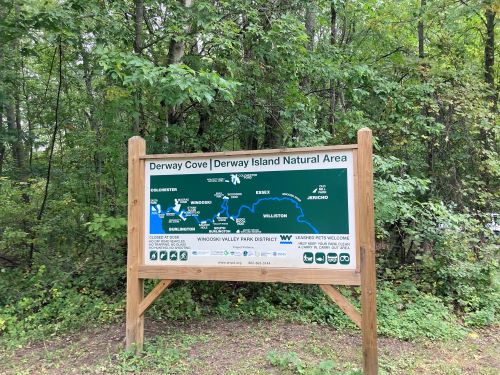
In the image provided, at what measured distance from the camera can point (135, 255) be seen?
4387 mm

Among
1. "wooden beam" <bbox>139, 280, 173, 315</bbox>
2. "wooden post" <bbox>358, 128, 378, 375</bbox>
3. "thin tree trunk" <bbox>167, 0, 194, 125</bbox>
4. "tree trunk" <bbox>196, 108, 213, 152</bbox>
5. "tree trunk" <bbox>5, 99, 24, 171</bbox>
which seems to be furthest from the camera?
"tree trunk" <bbox>5, 99, 24, 171</bbox>

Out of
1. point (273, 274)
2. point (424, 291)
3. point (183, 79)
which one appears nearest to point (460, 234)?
point (424, 291)

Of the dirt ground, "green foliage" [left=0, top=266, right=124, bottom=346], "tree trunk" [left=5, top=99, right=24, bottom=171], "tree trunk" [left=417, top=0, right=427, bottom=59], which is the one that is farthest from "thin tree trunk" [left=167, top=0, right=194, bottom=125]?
"tree trunk" [left=417, top=0, right=427, bottom=59]

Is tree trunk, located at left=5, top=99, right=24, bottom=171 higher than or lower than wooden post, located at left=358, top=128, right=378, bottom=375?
higher

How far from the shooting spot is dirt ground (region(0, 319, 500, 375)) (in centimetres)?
407

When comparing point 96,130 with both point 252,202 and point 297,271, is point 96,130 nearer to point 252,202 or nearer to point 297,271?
point 252,202

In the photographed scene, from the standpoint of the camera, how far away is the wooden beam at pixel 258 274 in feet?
12.3

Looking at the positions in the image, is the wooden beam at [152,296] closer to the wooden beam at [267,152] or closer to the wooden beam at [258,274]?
the wooden beam at [258,274]

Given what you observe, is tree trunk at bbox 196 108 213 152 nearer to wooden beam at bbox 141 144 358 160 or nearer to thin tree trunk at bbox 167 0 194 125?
thin tree trunk at bbox 167 0 194 125

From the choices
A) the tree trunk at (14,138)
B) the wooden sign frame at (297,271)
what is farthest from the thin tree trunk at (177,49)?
the tree trunk at (14,138)

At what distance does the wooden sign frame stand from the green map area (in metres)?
0.16

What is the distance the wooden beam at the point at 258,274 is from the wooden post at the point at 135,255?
0.12 m

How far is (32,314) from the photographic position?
579cm

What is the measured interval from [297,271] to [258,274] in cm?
38
